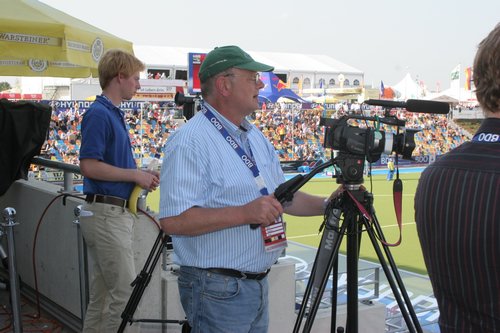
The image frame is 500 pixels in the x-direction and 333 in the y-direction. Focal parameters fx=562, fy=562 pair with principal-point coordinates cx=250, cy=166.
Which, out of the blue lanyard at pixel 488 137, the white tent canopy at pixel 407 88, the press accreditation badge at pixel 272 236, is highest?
the white tent canopy at pixel 407 88

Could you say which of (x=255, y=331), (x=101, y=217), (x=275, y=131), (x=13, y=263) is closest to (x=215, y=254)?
(x=255, y=331)

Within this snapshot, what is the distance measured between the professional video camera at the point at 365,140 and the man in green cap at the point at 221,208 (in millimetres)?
300

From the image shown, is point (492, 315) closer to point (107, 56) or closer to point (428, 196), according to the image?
point (428, 196)

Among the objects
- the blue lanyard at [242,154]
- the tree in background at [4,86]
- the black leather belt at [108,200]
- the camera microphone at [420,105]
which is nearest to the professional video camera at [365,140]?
the camera microphone at [420,105]

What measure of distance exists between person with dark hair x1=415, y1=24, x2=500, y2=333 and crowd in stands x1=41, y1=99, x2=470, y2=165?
2050 cm

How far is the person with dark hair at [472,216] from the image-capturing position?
1.25 m

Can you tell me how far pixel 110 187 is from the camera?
3.15 m

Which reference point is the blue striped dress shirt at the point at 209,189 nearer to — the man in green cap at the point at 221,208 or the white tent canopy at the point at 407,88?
the man in green cap at the point at 221,208

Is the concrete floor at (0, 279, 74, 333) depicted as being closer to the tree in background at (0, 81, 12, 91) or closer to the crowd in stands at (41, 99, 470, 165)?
the crowd in stands at (41, 99, 470, 165)

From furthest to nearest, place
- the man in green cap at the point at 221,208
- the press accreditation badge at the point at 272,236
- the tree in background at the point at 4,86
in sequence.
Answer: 1. the tree in background at the point at 4,86
2. the press accreditation badge at the point at 272,236
3. the man in green cap at the point at 221,208

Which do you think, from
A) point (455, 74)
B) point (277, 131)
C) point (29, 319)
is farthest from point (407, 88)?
point (29, 319)

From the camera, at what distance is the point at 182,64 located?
48062 millimetres

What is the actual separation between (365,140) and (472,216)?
2.62ft

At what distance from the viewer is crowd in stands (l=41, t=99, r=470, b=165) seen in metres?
24.3
